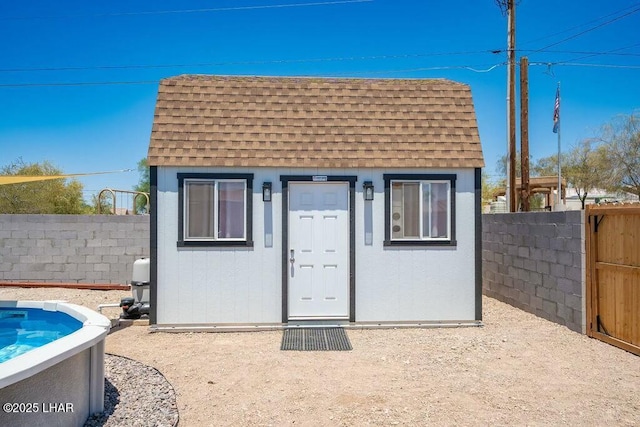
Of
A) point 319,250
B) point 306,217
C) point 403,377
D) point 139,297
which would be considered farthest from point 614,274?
point 139,297

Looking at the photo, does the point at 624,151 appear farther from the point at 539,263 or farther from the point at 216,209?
the point at 216,209

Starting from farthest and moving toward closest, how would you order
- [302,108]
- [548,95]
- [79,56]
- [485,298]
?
[548,95] → [79,56] → [485,298] → [302,108]

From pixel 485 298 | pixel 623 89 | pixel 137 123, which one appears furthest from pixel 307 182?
pixel 623 89

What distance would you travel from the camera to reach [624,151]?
25.9 meters

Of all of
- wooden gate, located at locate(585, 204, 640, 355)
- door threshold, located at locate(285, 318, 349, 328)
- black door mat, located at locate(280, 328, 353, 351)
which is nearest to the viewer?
wooden gate, located at locate(585, 204, 640, 355)

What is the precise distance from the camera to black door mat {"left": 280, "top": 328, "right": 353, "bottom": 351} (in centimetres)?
588

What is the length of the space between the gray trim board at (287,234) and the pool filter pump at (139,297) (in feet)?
7.66

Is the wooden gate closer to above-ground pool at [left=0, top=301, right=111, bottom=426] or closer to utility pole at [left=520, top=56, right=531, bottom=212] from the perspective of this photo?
utility pole at [left=520, top=56, right=531, bottom=212]

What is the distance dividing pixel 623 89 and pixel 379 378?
1137 inches

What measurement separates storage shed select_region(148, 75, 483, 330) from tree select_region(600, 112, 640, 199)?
23.6m

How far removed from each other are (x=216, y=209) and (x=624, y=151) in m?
27.4

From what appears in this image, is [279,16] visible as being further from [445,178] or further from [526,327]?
[526,327]

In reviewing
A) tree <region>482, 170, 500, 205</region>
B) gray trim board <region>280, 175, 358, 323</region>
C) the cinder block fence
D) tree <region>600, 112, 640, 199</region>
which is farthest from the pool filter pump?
tree <region>482, 170, 500, 205</region>

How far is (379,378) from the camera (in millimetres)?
4699
